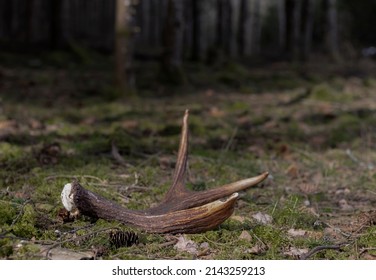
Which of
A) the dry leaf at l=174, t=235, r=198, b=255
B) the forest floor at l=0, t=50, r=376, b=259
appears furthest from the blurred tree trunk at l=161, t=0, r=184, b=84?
the dry leaf at l=174, t=235, r=198, b=255

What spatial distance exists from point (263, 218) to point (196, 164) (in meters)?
1.42

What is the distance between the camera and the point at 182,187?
3.43 meters

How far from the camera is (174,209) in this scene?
324 centimetres

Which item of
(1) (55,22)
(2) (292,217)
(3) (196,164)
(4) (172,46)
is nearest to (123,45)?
(4) (172,46)

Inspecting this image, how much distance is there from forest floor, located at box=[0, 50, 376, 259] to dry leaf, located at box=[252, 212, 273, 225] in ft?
0.04

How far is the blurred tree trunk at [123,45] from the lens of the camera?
920cm

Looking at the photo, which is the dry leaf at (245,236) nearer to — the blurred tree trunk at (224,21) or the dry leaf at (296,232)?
the dry leaf at (296,232)

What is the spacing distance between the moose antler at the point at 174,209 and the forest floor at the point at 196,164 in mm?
53

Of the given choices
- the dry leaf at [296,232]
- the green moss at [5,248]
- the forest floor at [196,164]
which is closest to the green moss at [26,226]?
the forest floor at [196,164]

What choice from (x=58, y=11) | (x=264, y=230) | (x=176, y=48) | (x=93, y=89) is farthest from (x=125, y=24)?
(x=58, y=11)

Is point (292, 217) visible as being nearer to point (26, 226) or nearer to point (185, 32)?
point (26, 226)

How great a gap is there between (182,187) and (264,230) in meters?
0.56

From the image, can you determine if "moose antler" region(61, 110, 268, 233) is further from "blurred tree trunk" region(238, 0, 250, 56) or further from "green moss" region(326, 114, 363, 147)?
"blurred tree trunk" region(238, 0, 250, 56)
